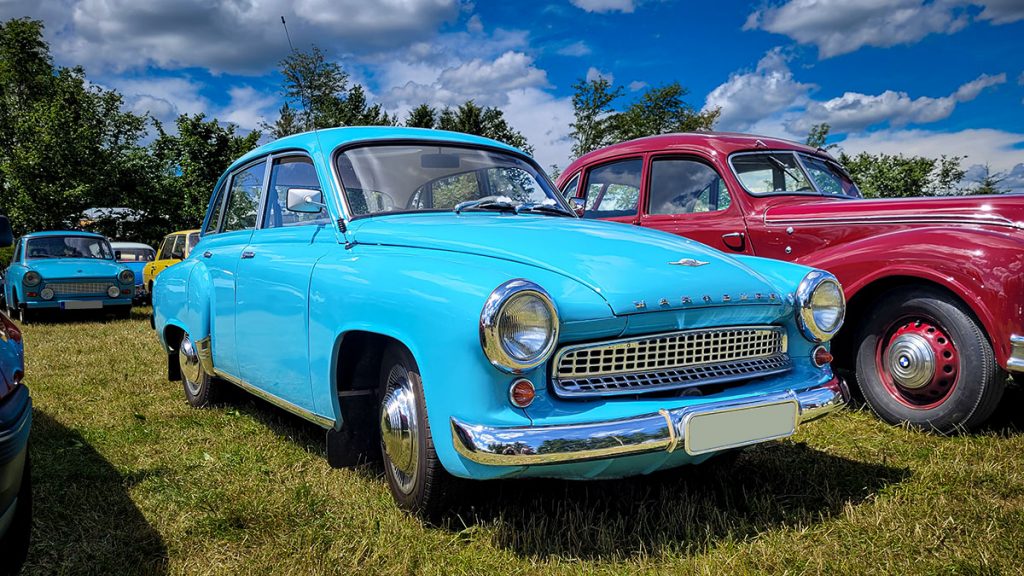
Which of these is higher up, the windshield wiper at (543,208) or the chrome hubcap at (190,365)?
the windshield wiper at (543,208)

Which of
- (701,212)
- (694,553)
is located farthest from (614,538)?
(701,212)

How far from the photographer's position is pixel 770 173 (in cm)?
556

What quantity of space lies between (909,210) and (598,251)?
2818 millimetres

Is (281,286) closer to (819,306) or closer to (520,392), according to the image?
(520,392)

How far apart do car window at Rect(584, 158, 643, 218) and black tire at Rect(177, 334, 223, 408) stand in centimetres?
311

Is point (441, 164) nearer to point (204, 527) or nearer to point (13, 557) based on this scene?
point (204, 527)

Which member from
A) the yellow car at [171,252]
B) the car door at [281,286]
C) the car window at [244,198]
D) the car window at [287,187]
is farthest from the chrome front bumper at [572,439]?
the yellow car at [171,252]

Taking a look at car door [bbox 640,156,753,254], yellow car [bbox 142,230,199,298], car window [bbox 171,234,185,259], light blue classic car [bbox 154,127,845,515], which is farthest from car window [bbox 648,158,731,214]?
car window [bbox 171,234,185,259]

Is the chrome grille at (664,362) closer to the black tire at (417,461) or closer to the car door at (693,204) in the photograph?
the black tire at (417,461)

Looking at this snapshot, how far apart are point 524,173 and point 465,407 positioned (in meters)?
1.97

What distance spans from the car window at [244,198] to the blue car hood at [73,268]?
7947 mm

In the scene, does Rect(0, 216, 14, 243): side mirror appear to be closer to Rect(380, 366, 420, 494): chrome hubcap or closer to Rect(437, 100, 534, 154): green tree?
Rect(380, 366, 420, 494): chrome hubcap

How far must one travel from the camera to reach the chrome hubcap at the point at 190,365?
484 centimetres

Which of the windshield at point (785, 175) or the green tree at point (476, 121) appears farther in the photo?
the green tree at point (476, 121)
